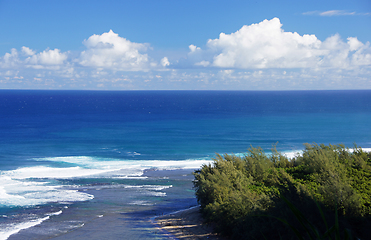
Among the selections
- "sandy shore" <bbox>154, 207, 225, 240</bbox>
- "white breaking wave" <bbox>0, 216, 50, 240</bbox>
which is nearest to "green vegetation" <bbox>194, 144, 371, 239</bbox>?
"sandy shore" <bbox>154, 207, 225, 240</bbox>

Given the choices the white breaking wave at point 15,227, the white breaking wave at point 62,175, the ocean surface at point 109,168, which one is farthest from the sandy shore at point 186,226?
the white breaking wave at point 15,227

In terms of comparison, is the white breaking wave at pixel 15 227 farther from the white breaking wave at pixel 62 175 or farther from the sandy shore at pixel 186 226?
the sandy shore at pixel 186 226

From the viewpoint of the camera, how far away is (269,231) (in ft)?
37.8

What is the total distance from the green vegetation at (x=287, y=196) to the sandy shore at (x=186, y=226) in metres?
0.78

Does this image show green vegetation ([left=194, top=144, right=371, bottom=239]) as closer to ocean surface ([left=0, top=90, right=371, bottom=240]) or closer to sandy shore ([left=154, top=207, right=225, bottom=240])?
sandy shore ([left=154, top=207, right=225, bottom=240])

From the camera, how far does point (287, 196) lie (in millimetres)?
12094

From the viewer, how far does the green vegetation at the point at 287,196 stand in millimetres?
10477

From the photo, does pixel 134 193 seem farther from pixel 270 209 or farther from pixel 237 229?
pixel 270 209

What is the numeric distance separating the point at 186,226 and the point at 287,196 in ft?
23.2

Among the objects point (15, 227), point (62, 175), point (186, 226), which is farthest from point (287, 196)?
point (62, 175)

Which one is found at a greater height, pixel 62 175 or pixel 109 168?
pixel 109 168

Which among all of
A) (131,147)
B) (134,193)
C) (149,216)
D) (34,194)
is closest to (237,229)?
(149,216)

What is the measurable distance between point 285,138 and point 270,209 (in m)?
41.8

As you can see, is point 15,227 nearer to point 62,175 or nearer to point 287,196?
point 62,175
